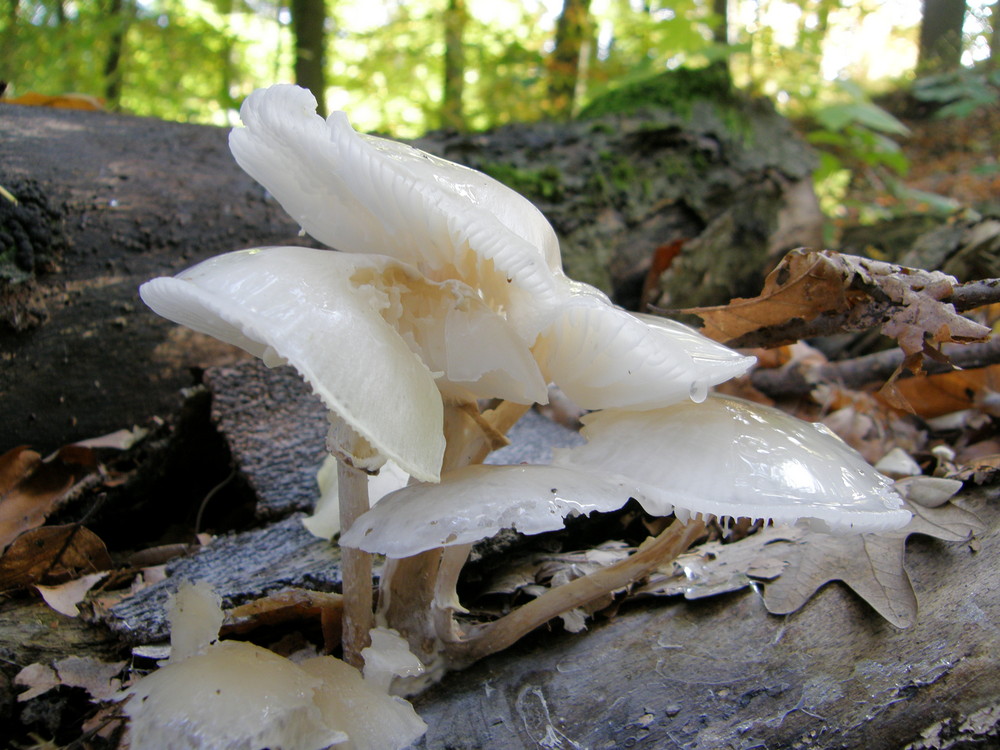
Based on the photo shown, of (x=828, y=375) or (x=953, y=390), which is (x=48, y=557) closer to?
(x=828, y=375)

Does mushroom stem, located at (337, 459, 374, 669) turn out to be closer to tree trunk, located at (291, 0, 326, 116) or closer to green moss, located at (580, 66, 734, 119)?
green moss, located at (580, 66, 734, 119)

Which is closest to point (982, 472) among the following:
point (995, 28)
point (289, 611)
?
point (289, 611)

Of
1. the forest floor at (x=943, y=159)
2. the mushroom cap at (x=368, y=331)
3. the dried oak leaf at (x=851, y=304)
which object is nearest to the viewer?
the mushroom cap at (x=368, y=331)

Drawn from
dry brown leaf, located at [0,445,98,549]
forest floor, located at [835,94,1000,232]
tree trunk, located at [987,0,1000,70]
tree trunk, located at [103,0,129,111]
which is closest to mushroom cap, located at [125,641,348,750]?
dry brown leaf, located at [0,445,98,549]

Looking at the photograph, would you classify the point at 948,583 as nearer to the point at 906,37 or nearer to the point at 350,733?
the point at 350,733

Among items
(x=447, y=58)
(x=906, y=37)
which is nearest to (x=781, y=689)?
(x=447, y=58)

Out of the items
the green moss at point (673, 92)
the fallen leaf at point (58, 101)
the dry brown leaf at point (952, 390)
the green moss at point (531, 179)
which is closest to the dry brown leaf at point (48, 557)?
the fallen leaf at point (58, 101)

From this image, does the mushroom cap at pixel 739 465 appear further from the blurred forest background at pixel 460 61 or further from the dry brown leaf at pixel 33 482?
the blurred forest background at pixel 460 61
